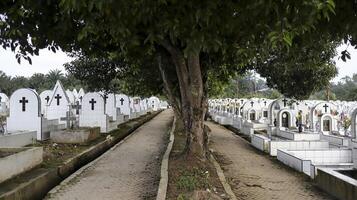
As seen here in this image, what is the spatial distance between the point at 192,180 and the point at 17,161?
3532mm

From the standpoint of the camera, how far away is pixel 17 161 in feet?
31.3

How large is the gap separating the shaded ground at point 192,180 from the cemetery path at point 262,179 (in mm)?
581

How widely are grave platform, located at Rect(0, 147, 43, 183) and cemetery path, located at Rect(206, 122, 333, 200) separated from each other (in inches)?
176

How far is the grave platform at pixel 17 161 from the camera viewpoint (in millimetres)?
8854

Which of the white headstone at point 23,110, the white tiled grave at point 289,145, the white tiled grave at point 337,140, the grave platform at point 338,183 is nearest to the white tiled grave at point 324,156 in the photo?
the white tiled grave at point 289,145

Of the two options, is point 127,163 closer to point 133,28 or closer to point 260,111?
point 133,28

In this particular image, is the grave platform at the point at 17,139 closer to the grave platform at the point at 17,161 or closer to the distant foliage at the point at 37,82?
the grave platform at the point at 17,161

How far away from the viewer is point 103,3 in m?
5.66

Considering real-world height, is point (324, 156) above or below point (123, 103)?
below

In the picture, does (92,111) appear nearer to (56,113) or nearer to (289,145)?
(56,113)

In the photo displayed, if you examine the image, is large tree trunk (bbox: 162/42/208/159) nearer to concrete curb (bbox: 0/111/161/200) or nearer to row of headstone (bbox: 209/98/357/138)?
concrete curb (bbox: 0/111/161/200)

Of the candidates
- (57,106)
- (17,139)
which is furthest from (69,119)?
(17,139)


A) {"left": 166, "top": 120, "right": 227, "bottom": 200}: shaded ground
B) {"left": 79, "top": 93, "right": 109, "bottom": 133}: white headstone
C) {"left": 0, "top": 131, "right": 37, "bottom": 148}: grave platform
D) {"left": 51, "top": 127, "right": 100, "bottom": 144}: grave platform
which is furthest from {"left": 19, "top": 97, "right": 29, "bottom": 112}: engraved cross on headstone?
{"left": 166, "top": 120, "right": 227, "bottom": 200}: shaded ground

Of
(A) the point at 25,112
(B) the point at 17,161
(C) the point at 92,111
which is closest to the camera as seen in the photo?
(B) the point at 17,161
